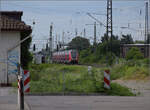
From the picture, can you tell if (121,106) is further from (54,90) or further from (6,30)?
(6,30)

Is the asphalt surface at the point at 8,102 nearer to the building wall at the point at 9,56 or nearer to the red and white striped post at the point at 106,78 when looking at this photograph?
the red and white striped post at the point at 106,78

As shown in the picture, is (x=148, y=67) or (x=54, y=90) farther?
(x=148, y=67)

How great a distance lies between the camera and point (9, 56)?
2519 cm

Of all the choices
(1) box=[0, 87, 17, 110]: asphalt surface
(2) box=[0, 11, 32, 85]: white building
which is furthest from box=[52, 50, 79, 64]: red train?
(1) box=[0, 87, 17, 110]: asphalt surface

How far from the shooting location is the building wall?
82.1ft

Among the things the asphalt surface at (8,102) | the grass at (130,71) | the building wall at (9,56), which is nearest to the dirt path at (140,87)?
the grass at (130,71)

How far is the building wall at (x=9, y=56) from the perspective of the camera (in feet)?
82.1

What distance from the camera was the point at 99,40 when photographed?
61844mm

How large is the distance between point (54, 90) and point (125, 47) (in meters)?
58.0

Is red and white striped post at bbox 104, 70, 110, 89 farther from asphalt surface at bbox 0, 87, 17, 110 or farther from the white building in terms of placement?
the white building

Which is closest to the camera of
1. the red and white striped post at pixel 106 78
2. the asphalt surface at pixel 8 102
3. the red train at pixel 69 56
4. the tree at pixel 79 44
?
the asphalt surface at pixel 8 102

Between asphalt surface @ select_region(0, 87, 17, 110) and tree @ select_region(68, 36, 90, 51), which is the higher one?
tree @ select_region(68, 36, 90, 51)

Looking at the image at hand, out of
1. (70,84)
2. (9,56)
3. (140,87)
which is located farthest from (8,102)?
(140,87)

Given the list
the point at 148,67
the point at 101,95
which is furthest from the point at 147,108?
the point at 148,67
